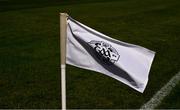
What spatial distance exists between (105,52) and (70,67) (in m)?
4.10

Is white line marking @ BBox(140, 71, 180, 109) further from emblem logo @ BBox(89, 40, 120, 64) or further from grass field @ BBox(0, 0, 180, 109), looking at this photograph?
A: emblem logo @ BBox(89, 40, 120, 64)

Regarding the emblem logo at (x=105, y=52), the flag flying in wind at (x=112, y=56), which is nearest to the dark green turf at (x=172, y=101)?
the flag flying in wind at (x=112, y=56)

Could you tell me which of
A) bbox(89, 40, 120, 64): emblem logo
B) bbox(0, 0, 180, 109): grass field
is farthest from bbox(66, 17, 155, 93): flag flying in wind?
bbox(0, 0, 180, 109): grass field

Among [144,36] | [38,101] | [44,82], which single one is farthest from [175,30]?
[38,101]

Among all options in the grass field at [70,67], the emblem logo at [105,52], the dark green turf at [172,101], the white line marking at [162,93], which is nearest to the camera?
the emblem logo at [105,52]

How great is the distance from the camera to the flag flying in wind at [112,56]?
495 centimetres

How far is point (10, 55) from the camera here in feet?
33.4

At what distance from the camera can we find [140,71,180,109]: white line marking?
254 inches

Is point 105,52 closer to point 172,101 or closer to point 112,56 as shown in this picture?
point 112,56

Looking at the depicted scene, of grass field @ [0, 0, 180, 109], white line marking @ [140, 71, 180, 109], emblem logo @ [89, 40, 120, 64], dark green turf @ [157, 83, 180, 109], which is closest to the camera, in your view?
emblem logo @ [89, 40, 120, 64]

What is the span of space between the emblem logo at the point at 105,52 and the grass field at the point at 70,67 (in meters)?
1.63

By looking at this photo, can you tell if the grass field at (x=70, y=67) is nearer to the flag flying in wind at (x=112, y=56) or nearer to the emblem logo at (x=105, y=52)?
the flag flying in wind at (x=112, y=56)

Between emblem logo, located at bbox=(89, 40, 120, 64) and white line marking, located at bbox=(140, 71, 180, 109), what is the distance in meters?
1.69

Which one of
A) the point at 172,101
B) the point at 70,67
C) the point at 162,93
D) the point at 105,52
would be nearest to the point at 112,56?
the point at 105,52
